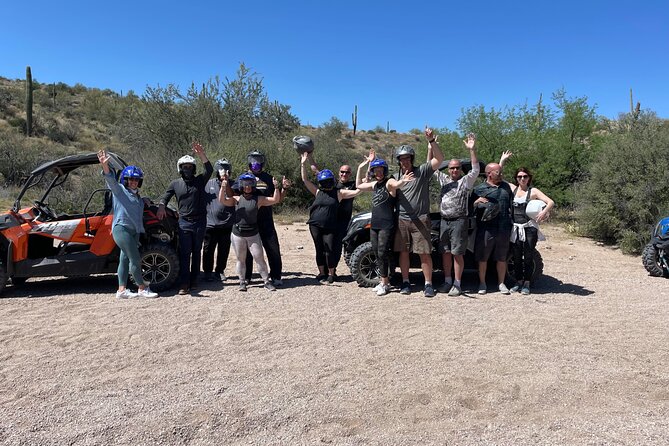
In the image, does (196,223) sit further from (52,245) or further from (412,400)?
(412,400)

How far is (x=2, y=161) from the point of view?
1991 centimetres

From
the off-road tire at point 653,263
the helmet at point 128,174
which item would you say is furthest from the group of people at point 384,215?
the off-road tire at point 653,263

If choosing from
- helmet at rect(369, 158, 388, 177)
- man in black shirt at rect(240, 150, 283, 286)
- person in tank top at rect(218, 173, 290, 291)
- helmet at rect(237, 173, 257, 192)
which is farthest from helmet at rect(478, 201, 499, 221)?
helmet at rect(237, 173, 257, 192)

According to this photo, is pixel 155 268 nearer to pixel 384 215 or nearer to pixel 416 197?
pixel 384 215

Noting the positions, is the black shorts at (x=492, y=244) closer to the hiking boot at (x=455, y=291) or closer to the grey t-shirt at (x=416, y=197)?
the hiking boot at (x=455, y=291)

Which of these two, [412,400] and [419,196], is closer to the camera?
[412,400]

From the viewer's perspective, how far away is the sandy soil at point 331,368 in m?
3.13

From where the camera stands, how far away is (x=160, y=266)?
21.5 ft

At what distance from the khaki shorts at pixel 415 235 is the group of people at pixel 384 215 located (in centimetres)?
1

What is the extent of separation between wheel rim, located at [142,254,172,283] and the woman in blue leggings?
0.28 m

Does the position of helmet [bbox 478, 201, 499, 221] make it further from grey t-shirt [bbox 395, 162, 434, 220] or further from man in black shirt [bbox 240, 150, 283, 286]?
man in black shirt [bbox 240, 150, 283, 286]

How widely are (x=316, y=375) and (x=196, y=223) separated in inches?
131

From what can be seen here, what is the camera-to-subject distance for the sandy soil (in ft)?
10.3

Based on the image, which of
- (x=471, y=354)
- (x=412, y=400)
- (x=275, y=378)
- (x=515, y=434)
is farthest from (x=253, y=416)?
(x=471, y=354)
